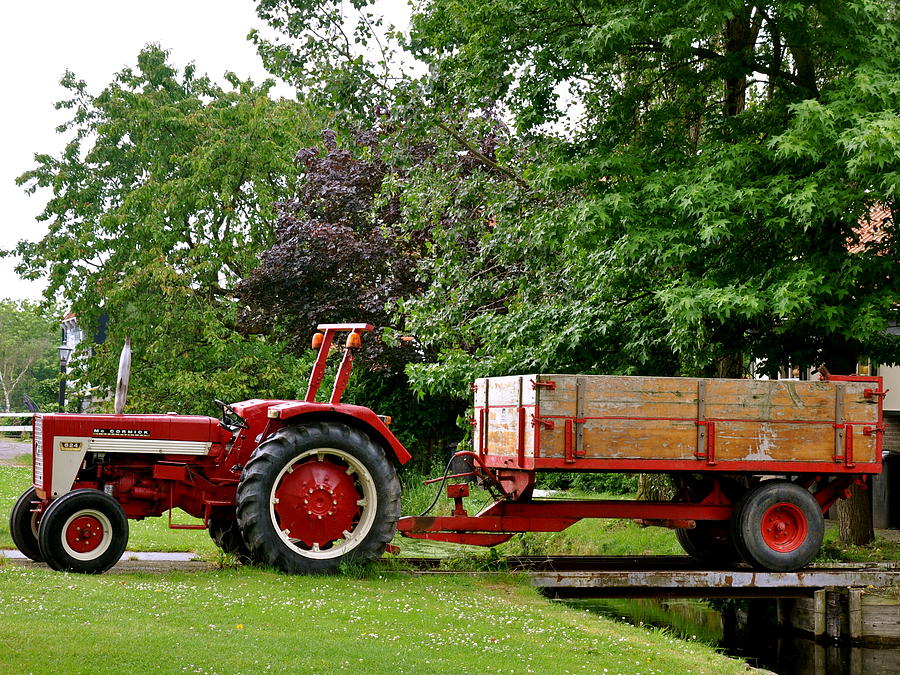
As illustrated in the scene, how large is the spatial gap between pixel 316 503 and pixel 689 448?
12.5 ft

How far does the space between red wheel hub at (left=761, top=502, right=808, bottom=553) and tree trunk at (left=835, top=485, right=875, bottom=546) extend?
13.4 feet

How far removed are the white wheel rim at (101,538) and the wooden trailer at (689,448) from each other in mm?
2911

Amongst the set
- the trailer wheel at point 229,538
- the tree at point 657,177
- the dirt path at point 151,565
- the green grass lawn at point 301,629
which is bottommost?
the green grass lawn at point 301,629

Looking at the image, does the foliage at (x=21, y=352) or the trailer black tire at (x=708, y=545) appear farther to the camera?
the foliage at (x=21, y=352)

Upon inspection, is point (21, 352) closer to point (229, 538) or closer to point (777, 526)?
point (229, 538)

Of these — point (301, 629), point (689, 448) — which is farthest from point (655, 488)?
point (301, 629)

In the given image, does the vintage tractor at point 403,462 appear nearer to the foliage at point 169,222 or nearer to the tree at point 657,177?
the tree at point 657,177

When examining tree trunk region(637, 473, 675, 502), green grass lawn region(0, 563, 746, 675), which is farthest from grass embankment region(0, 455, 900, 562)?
green grass lawn region(0, 563, 746, 675)

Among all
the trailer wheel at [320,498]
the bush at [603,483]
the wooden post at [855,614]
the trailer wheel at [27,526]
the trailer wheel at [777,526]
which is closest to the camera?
the trailer wheel at [320,498]

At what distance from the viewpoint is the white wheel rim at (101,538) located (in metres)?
10.0

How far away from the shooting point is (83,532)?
1014cm

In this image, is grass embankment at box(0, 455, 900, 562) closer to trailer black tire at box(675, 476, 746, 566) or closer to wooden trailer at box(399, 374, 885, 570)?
wooden trailer at box(399, 374, 885, 570)

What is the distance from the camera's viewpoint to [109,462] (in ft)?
35.8

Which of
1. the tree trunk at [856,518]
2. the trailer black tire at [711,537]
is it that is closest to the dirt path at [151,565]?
the trailer black tire at [711,537]
